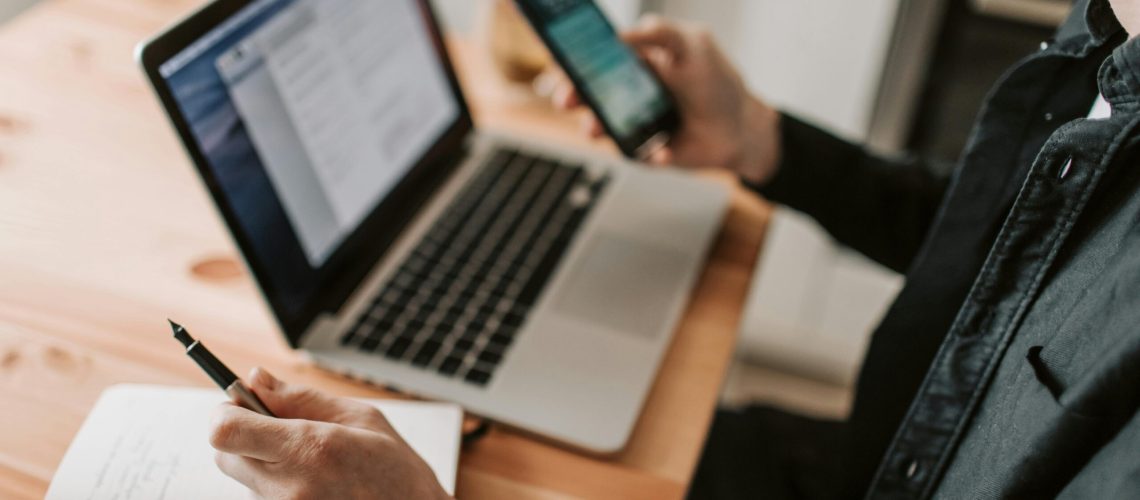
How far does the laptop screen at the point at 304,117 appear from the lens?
2.12 ft

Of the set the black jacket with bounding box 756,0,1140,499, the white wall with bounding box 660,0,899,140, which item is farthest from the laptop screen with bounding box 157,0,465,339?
the white wall with bounding box 660,0,899,140

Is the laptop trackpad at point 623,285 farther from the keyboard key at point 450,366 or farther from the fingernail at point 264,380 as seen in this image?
the fingernail at point 264,380

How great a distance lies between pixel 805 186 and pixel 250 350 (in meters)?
0.56

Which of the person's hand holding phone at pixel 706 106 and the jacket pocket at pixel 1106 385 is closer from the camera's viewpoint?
the jacket pocket at pixel 1106 385

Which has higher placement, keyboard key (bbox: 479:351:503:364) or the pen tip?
the pen tip

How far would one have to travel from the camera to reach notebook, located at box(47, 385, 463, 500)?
58 centimetres

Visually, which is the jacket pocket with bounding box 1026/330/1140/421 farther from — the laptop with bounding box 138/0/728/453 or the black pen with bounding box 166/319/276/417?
the black pen with bounding box 166/319/276/417

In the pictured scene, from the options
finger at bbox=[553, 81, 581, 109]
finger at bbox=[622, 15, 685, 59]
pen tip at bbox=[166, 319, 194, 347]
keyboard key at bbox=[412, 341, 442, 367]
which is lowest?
keyboard key at bbox=[412, 341, 442, 367]

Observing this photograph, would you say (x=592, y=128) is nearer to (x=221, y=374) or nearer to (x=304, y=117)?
(x=304, y=117)

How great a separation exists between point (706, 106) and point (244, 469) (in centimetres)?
57

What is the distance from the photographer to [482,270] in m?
0.82

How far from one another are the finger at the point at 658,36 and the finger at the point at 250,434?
0.54m

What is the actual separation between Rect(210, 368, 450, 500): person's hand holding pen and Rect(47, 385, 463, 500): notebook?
0.21ft

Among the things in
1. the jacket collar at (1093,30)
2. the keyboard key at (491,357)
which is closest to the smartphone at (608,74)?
the keyboard key at (491,357)
